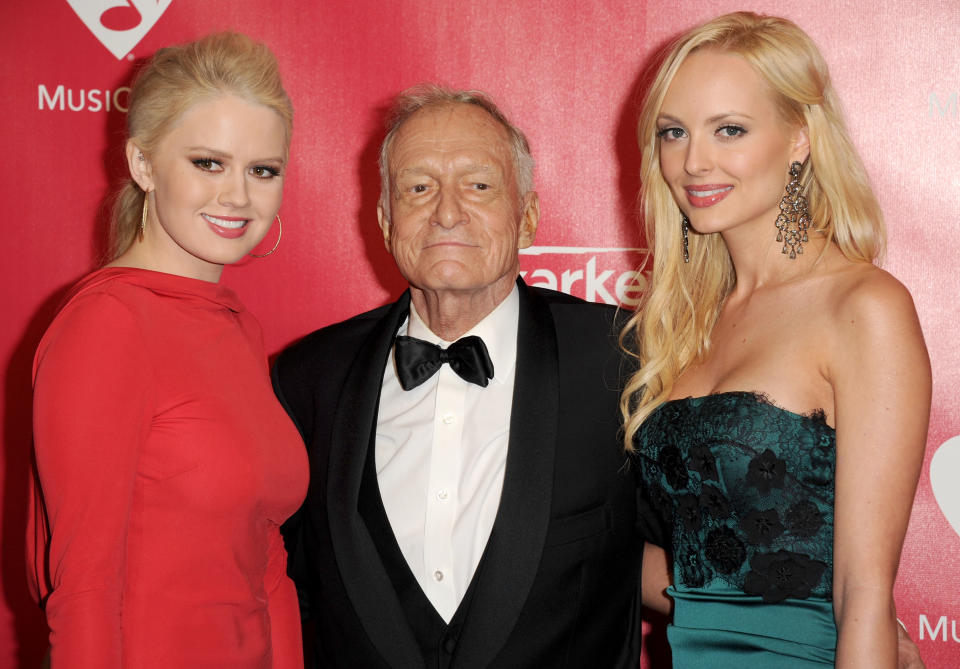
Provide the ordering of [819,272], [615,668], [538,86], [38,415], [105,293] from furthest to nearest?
[538,86]
[615,668]
[819,272]
[105,293]
[38,415]

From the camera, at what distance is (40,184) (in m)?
2.88

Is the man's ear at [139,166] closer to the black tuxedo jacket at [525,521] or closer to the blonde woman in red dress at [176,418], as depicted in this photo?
the blonde woman in red dress at [176,418]

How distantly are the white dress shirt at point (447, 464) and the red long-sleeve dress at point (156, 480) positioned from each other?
243 mm

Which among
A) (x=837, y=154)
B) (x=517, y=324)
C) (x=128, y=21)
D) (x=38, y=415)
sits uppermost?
(x=128, y=21)

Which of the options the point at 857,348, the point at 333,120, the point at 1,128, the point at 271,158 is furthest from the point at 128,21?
the point at 857,348

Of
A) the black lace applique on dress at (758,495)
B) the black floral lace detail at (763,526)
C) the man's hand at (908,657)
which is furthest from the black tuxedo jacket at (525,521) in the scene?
the man's hand at (908,657)

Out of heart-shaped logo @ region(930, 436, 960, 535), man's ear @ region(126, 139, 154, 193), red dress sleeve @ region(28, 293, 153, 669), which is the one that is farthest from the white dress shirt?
heart-shaped logo @ region(930, 436, 960, 535)

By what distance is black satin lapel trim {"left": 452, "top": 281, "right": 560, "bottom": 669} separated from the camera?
1.88m

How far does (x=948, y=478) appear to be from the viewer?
8.80ft

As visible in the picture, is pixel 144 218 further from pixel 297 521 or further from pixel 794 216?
pixel 794 216

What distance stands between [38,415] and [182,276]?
0.49m

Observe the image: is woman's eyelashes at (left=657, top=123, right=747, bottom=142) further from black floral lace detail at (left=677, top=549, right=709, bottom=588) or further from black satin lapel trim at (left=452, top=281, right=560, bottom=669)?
black floral lace detail at (left=677, top=549, right=709, bottom=588)

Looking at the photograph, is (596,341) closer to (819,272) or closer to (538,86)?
(819,272)

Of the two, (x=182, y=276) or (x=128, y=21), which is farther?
(x=128, y=21)
